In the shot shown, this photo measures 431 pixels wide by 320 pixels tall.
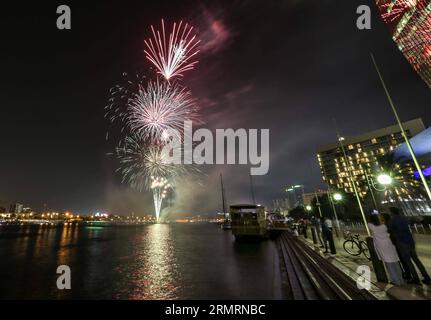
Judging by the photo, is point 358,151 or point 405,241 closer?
point 405,241

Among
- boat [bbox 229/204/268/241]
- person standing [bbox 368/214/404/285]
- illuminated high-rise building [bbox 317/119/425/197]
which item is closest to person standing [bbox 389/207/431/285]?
person standing [bbox 368/214/404/285]

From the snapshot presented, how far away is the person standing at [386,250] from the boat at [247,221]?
2412cm

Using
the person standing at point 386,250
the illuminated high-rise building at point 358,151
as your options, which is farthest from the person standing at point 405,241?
the illuminated high-rise building at point 358,151

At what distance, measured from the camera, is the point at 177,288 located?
33.5 ft

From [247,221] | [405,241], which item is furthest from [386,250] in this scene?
[247,221]

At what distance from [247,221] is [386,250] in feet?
81.5

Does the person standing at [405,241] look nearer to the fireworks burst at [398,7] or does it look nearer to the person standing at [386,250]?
the person standing at [386,250]

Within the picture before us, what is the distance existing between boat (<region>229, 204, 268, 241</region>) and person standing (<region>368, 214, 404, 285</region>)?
2412cm

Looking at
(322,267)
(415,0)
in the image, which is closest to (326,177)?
(415,0)

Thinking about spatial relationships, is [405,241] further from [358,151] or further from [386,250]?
[358,151]

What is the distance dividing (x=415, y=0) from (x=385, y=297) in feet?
119

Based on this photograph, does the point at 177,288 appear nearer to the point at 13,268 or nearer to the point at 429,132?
the point at 13,268

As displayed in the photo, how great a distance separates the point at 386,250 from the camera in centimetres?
619

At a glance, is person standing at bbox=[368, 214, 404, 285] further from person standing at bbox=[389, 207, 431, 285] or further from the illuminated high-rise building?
the illuminated high-rise building
